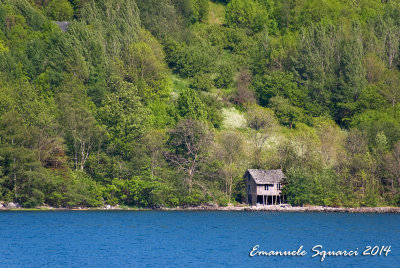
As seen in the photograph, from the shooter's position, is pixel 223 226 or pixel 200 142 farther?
pixel 200 142

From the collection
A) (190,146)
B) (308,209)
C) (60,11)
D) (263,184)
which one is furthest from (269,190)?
(60,11)

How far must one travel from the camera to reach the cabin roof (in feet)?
307

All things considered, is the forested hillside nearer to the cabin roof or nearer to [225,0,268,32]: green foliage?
[225,0,268,32]: green foliage

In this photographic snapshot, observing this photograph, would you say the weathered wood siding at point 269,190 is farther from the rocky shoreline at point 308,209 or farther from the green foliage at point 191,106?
the green foliage at point 191,106

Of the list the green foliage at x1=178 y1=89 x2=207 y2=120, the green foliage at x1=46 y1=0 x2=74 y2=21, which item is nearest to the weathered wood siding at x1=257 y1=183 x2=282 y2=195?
the green foliage at x1=178 y1=89 x2=207 y2=120

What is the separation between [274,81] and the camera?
127625 mm

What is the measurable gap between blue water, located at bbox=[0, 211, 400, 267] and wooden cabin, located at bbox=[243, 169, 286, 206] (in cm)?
768

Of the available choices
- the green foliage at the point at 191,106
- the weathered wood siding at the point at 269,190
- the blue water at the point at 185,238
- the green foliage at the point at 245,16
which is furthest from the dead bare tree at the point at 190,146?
the green foliage at the point at 245,16

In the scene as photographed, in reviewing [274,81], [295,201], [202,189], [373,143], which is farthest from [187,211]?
[274,81]

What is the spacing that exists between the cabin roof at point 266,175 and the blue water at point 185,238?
785 centimetres

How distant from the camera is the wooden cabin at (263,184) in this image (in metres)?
93.8

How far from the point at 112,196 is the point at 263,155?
2280 cm

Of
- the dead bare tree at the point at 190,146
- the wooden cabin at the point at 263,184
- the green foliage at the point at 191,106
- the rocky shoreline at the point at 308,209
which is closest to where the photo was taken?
the rocky shoreline at the point at 308,209

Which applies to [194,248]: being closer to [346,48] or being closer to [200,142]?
[200,142]
